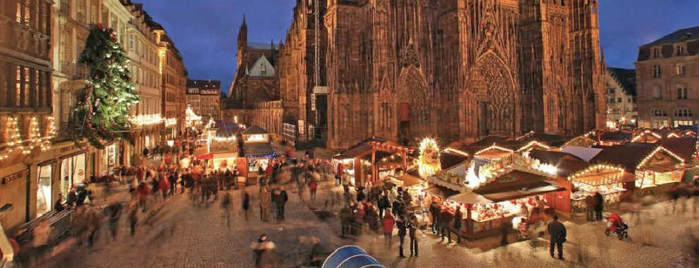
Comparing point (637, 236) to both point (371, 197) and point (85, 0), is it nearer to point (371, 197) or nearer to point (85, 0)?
point (371, 197)

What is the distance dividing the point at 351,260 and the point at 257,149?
18696 mm

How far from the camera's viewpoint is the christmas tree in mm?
15779

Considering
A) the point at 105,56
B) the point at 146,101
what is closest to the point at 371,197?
the point at 105,56

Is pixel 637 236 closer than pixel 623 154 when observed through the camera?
Yes

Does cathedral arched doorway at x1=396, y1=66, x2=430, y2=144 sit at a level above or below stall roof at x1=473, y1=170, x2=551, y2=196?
above

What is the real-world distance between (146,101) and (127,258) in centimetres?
2397

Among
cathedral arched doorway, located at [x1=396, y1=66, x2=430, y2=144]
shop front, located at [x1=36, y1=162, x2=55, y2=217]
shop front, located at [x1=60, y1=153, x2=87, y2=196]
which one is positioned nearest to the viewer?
shop front, located at [x1=36, y1=162, x2=55, y2=217]

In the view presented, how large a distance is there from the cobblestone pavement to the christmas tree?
19.2ft

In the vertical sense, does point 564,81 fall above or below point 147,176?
above

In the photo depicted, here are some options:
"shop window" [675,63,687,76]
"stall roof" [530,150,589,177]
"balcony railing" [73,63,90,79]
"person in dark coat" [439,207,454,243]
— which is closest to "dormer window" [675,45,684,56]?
"shop window" [675,63,687,76]

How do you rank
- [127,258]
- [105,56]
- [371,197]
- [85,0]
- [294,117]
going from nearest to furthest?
[127,258] → [371,197] → [105,56] → [85,0] → [294,117]

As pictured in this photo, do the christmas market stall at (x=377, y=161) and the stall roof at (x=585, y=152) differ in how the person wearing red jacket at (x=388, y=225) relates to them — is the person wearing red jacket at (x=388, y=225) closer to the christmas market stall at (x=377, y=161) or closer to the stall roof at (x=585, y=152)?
the christmas market stall at (x=377, y=161)

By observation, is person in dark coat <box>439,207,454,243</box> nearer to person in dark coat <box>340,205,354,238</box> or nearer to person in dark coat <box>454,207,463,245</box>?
person in dark coat <box>454,207,463,245</box>

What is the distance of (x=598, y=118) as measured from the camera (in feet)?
132
